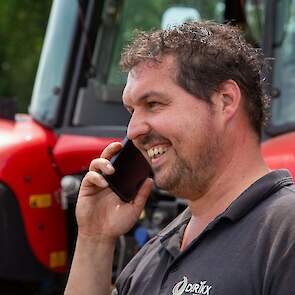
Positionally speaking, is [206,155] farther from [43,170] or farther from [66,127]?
[66,127]

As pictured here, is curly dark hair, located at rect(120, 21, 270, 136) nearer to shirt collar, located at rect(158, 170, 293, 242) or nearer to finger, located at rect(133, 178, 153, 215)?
shirt collar, located at rect(158, 170, 293, 242)

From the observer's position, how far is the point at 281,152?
308 cm

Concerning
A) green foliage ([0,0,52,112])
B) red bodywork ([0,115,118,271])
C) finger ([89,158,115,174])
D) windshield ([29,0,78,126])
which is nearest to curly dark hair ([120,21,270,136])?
finger ([89,158,115,174])

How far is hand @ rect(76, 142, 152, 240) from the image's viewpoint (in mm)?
2602

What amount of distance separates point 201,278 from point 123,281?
1.68ft

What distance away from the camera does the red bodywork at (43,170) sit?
14.3 ft

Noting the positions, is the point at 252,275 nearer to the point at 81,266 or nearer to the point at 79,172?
the point at 81,266

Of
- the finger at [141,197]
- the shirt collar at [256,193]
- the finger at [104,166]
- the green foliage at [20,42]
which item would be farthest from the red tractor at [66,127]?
the green foliage at [20,42]

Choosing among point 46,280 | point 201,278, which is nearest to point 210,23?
point 201,278

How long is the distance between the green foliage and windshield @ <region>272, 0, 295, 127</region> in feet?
45.1

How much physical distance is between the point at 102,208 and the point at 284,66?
4.80 ft

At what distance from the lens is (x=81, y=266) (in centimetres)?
257

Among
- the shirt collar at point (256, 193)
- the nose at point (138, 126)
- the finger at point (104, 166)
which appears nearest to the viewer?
the shirt collar at point (256, 193)

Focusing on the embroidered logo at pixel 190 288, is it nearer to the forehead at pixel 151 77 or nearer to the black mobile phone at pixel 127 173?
the forehead at pixel 151 77
